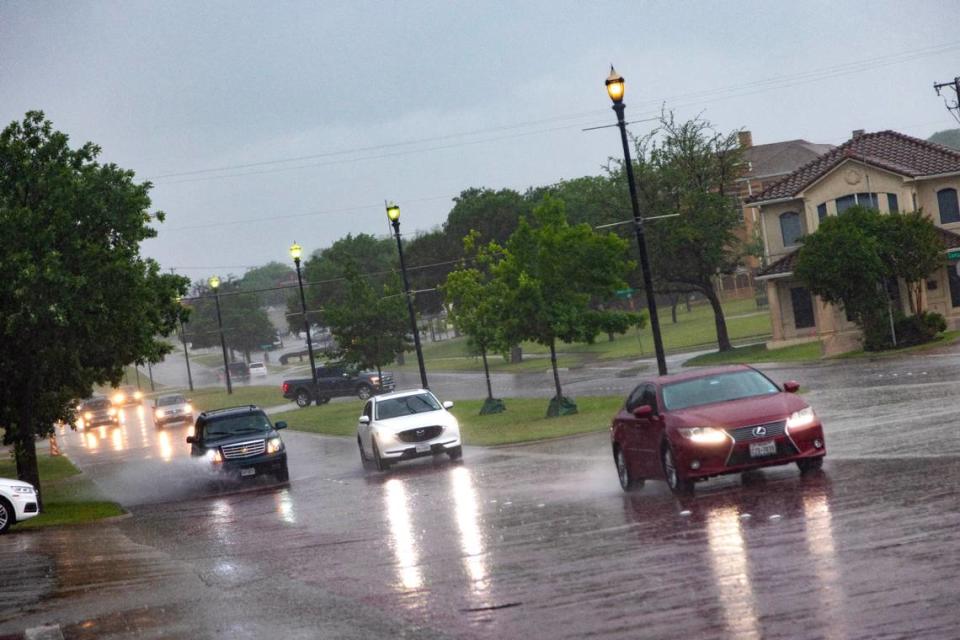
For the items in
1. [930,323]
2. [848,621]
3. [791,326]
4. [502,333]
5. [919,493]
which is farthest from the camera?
[791,326]

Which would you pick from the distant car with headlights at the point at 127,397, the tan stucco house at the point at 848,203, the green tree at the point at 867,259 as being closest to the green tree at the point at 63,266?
the green tree at the point at 867,259

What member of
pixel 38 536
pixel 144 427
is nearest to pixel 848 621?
pixel 38 536

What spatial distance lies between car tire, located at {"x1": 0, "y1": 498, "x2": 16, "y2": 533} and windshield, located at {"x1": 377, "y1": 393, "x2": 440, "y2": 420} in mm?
8622

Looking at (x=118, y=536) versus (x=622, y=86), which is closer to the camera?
(x=118, y=536)

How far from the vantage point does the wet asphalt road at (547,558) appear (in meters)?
9.08

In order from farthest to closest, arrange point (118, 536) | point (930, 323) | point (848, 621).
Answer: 1. point (930, 323)
2. point (118, 536)
3. point (848, 621)

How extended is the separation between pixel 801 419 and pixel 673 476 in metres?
1.63

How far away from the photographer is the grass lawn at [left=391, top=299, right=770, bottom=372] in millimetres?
74625

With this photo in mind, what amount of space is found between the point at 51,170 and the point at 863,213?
31.9 m

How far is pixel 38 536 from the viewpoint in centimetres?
2164

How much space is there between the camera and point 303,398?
67.0 m

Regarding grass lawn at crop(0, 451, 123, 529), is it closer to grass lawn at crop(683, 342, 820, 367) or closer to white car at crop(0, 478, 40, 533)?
white car at crop(0, 478, 40, 533)

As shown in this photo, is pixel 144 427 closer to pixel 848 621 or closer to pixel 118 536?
pixel 118 536

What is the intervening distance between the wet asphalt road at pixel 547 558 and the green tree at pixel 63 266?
4.56m
